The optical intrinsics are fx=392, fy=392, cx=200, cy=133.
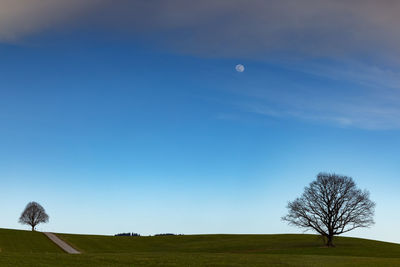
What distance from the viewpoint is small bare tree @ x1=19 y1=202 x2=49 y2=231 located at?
403 feet

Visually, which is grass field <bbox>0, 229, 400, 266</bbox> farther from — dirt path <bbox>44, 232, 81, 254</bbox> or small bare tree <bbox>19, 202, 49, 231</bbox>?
small bare tree <bbox>19, 202, 49, 231</bbox>

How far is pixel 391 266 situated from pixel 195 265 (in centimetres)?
1986

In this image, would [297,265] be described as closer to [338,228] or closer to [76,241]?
[338,228]

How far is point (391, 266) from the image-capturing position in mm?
39562

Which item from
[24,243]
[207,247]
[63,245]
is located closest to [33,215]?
[24,243]

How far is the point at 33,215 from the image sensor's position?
12319 cm

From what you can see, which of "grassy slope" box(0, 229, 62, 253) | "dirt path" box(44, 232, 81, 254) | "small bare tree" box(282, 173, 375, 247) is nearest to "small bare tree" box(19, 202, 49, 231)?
"grassy slope" box(0, 229, 62, 253)

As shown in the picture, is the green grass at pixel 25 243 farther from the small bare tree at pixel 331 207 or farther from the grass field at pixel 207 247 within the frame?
the small bare tree at pixel 331 207

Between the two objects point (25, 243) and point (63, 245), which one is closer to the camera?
point (25, 243)

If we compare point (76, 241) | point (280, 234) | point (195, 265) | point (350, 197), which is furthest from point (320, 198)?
point (76, 241)

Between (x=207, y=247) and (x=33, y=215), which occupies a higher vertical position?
(x=33, y=215)

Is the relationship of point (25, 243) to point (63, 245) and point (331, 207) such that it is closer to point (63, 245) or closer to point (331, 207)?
point (63, 245)

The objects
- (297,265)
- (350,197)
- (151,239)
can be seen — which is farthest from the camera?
(151,239)

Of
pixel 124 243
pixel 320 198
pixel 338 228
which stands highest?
pixel 320 198
